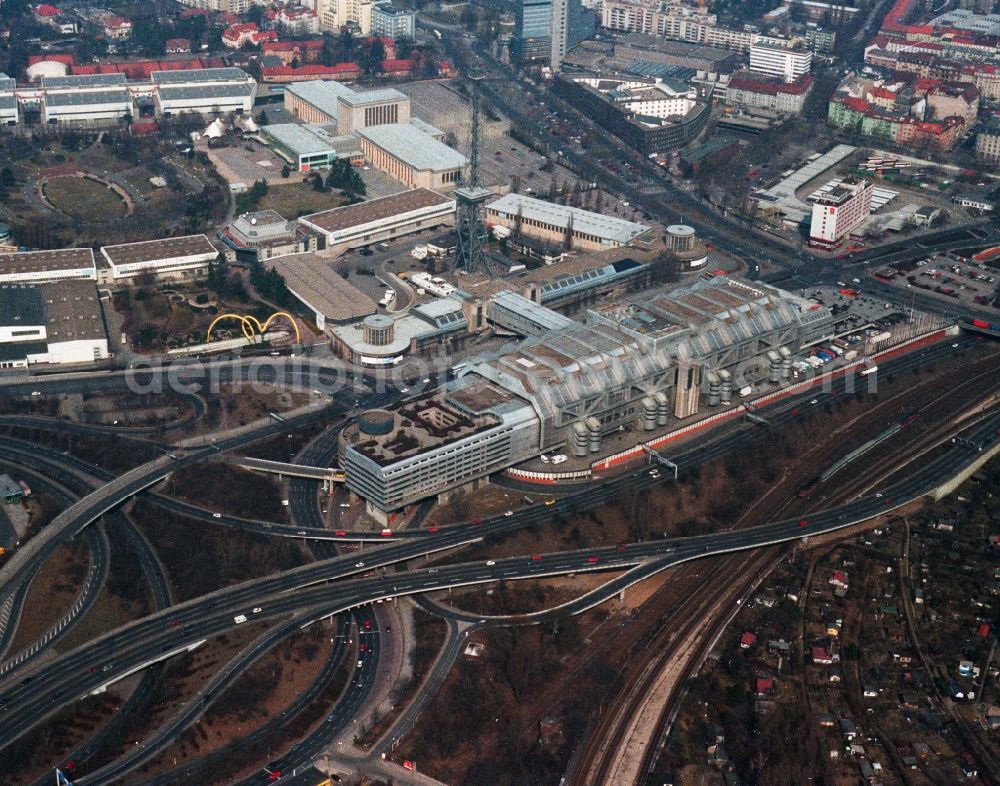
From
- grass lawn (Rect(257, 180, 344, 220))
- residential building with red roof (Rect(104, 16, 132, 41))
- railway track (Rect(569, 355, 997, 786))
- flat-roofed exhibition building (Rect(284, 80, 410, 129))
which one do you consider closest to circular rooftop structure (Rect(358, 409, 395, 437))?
railway track (Rect(569, 355, 997, 786))

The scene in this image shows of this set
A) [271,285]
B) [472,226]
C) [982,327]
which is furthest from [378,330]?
[982,327]

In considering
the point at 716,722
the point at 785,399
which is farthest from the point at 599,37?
the point at 716,722

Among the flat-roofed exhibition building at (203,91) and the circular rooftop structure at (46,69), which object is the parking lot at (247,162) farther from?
the circular rooftop structure at (46,69)

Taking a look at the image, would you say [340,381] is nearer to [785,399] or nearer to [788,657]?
[785,399]

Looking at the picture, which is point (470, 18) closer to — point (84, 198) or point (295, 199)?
point (295, 199)

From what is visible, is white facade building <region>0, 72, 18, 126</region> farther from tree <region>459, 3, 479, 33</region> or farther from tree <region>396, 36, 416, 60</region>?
tree <region>459, 3, 479, 33</region>

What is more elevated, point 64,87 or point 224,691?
point 64,87
